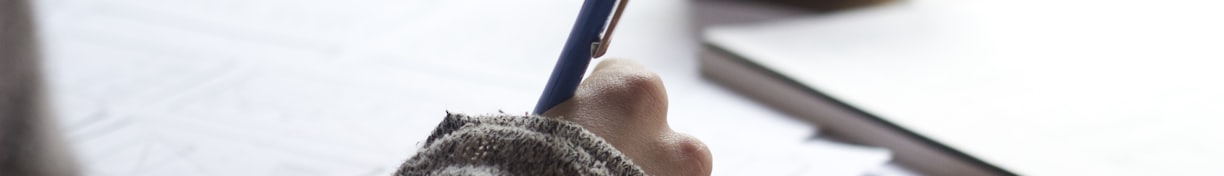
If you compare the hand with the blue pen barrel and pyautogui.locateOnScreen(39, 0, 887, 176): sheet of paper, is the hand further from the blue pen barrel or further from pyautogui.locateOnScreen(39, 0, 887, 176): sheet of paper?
pyautogui.locateOnScreen(39, 0, 887, 176): sheet of paper

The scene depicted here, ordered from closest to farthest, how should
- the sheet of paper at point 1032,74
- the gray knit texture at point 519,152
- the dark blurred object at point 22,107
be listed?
1. the dark blurred object at point 22,107
2. the gray knit texture at point 519,152
3. the sheet of paper at point 1032,74

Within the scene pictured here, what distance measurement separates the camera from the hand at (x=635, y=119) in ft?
1.11

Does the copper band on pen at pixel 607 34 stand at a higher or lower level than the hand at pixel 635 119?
higher

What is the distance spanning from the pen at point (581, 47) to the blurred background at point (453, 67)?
0.17m

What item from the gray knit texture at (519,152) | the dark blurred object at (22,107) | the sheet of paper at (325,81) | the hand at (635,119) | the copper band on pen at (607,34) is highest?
the sheet of paper at (325,81)

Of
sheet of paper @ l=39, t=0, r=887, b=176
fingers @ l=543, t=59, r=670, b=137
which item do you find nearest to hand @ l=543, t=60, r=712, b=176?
fingers @ l=543, t=59, r=670, b=137

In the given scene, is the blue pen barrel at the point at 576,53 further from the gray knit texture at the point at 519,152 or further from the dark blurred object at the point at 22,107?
the dark blurred object at the point at 22,107

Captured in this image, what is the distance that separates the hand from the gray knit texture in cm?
3

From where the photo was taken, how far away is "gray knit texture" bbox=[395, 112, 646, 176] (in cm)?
29

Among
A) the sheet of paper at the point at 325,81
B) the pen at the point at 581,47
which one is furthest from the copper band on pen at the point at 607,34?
the sheet of paper at the point at 325,81

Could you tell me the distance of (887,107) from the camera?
0.52 meters

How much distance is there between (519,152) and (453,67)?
35cm

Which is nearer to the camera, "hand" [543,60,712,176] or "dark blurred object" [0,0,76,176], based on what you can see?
"dark blurred object" [0,0,76,176]

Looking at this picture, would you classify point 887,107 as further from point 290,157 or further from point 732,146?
point 290,157
